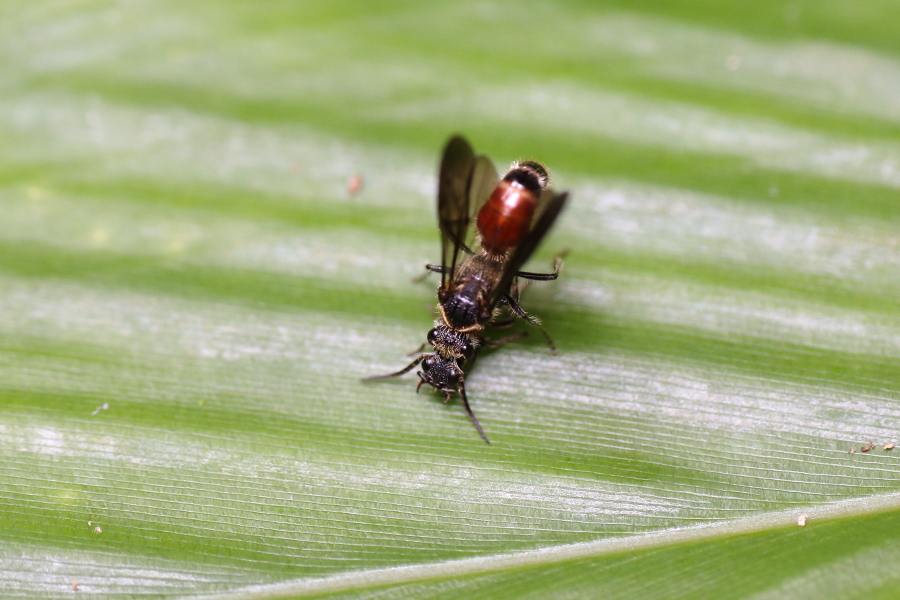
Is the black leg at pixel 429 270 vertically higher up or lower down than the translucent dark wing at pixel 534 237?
lower down

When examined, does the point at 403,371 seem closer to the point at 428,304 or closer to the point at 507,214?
the point at 428,304

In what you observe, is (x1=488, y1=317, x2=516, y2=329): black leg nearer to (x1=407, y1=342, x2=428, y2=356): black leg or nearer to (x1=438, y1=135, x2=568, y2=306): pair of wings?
(x1=438, y1=135, x2=568, y2=306): pair of wings

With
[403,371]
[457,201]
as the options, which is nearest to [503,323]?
[403,371]

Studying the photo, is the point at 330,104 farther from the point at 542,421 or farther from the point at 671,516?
the point at 671,516

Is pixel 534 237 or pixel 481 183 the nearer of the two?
pixel 534 237

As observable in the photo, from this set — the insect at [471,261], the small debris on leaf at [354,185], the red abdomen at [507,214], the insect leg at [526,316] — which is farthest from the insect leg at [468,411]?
the small debris on leaf at [354,185]

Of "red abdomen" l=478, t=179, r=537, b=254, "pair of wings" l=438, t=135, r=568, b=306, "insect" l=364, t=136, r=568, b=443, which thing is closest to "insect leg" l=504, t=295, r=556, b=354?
"insect" l=364, t=136, r=568, b=443

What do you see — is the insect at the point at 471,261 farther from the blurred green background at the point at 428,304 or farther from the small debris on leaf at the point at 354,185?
the small debris on leaf at the point at 354,185
